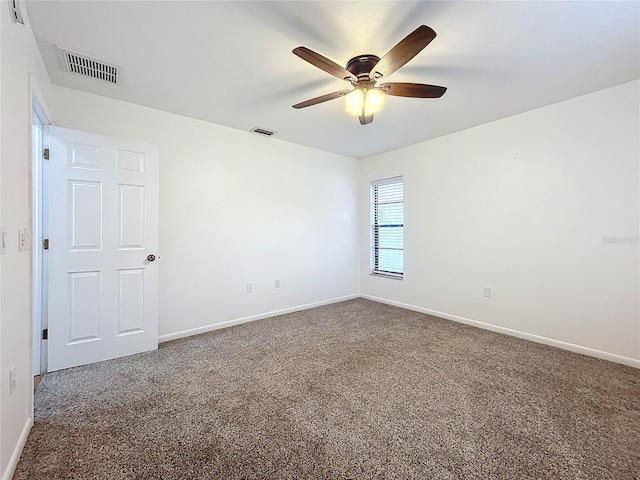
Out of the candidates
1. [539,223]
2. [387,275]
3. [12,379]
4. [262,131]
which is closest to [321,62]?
[262,131]

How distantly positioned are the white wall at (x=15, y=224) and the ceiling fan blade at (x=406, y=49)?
6.38ft

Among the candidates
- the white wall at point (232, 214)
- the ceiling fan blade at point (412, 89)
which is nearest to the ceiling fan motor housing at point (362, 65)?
the ceiling fan blade at point (412, 89)

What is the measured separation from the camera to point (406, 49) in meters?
1.58

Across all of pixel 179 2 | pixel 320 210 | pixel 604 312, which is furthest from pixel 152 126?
pixel 604 312

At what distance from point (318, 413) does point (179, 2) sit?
8.55 feet

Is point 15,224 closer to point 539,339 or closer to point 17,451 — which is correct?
point 17,451

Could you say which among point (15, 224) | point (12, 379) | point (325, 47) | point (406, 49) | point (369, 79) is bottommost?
point (12, 379)

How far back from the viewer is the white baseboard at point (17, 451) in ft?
4.19

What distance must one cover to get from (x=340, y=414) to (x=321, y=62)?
222cm

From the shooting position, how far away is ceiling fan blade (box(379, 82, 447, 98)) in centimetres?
198

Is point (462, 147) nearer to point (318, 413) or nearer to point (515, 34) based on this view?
point (515, 34)

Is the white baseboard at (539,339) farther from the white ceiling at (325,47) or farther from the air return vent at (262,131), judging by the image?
the air return vent at (262,131)

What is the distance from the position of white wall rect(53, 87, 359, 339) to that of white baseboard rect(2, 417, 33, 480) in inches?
55.7

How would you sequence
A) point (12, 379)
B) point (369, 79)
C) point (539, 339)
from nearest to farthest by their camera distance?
1. point (12, 379)
2. point (369, 79)
3. point (539, 339)
